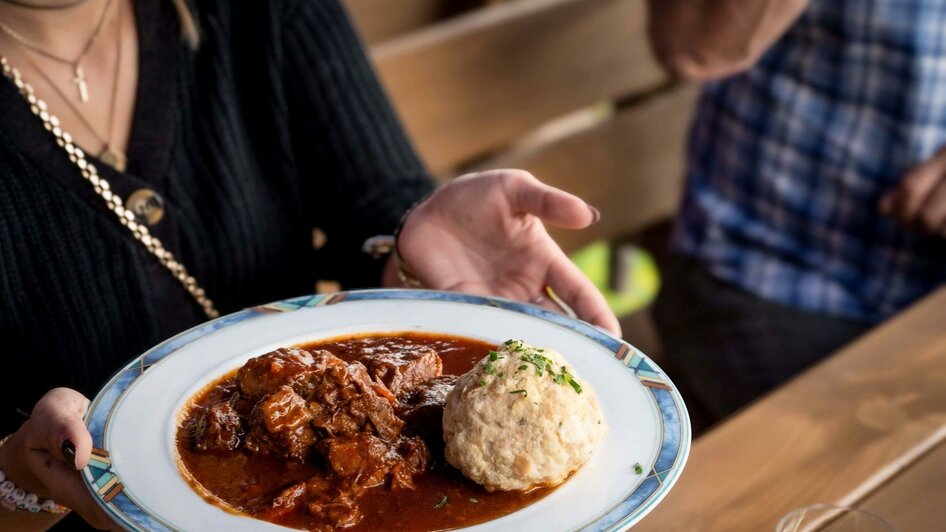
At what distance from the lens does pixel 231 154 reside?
5.82ft

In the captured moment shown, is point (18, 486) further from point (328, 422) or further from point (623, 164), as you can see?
point (623, 164)

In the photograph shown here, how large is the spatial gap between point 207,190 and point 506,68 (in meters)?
1.15

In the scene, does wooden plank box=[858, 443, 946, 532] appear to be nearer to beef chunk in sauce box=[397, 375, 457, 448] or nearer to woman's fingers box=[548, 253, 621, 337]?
woman's fingers box=[548, 253, 621, 337]

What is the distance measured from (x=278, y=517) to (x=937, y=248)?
192 centimetres

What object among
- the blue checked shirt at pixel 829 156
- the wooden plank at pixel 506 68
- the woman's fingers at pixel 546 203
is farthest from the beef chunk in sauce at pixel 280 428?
the blue checked shirt at pixel 829 156

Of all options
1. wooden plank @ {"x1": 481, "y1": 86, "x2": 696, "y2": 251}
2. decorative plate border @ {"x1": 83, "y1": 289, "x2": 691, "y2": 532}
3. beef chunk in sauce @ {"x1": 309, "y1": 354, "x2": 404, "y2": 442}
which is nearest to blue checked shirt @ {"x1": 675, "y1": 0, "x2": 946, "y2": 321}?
wooden plank @ {"x1": 481, "y1": 86, "x2": 696, "y2": 251}

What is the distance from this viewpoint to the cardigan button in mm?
1611

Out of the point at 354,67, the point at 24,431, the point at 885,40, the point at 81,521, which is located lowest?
the point at 81,521

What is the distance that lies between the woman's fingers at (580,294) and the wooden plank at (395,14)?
5.96 ft

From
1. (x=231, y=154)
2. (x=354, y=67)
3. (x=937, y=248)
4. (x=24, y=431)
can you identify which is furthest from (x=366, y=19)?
(x=24, y=431)

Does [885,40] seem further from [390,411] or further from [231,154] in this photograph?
[390,411]

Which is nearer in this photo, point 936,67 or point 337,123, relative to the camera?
point 337,123

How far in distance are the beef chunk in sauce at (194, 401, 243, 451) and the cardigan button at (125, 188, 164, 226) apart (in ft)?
2.09

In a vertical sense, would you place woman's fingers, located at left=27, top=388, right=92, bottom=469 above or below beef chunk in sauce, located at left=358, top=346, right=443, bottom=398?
above
